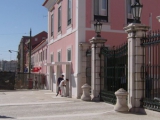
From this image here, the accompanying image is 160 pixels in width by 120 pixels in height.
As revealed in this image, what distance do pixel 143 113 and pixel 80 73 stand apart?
24.8 feet

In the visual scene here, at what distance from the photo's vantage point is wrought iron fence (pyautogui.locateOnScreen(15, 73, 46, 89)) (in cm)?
3133

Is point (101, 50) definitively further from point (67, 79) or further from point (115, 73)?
point (67, 79)

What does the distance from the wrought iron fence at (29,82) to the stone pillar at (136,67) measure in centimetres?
2069

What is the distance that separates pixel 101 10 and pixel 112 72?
19.2 ft

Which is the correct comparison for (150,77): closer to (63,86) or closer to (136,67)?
(136,67)

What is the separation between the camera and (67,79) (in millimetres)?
19719

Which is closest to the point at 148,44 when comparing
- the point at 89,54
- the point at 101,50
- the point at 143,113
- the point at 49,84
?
the point at 143,113

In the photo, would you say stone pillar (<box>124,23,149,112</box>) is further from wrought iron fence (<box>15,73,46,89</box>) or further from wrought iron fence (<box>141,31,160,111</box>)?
wrought iron fence (<box>15,73,46,89</box>)

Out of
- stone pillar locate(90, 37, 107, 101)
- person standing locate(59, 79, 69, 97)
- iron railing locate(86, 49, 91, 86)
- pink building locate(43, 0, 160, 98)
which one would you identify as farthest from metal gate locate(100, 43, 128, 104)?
person standing locate(59, 79, 69, 97)

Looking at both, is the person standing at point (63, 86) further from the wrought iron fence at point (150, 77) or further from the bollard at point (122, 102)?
the wrought iron fence at point (150, 77)

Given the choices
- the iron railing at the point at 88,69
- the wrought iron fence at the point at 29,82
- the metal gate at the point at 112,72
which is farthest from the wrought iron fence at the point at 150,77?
the wrought iron fence at the point at 29,82

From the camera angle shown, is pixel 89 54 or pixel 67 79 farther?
pixel 67 79

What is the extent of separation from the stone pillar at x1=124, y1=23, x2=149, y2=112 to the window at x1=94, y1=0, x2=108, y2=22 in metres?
7.66

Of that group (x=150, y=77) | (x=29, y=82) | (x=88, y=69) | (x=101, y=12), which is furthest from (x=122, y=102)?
(x=29, y=82)
